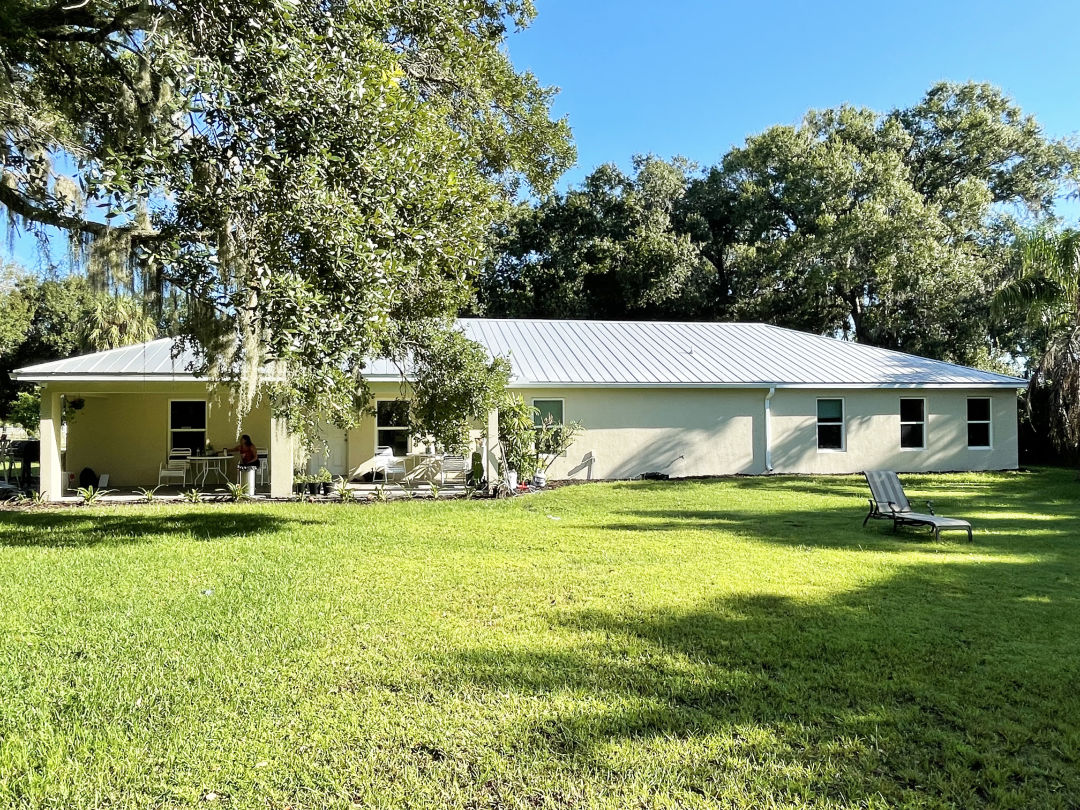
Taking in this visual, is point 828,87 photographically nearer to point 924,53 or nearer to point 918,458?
point 924,53

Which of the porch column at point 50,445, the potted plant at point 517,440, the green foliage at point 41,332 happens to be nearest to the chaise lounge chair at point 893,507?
the potted plant at point 517,440

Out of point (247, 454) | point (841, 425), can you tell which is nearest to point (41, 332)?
point (247, 454)

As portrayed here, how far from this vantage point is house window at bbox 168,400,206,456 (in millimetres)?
16219

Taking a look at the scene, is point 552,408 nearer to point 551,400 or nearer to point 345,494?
point 551,400

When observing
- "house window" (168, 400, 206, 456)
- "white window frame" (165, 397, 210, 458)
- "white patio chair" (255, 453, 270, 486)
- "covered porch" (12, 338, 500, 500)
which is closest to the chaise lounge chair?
"covered porch" (12, 338, 500, 500)

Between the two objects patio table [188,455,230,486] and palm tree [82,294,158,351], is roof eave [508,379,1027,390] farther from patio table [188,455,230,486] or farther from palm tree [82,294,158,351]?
palm tree [82,294,158,351]

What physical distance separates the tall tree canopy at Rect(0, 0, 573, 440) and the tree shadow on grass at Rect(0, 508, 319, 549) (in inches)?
107

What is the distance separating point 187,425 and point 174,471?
1833 millimetres

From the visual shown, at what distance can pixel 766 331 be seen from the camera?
22328 mm

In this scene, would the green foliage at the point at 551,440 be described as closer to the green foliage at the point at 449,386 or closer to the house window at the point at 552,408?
the house window at the point at 552,408

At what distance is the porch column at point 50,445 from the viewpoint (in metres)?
13.1

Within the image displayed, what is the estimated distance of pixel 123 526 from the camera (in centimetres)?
984

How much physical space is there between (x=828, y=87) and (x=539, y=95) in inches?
676

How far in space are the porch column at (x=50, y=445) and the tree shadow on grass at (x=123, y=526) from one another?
6.56 feet
